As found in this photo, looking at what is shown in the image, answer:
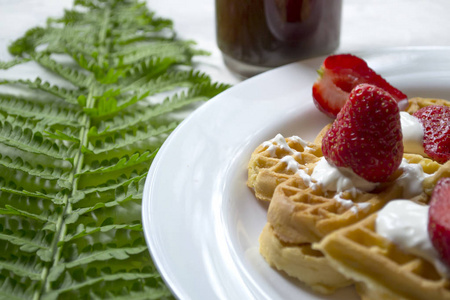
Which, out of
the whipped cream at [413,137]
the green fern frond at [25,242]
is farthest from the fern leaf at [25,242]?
the whipped cream at [413,137]

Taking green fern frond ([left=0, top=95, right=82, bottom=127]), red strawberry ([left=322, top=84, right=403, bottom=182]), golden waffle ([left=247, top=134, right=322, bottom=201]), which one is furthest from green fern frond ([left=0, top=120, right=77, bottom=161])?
red strawberry ([left=322, top=84, right=403, bottom=182])

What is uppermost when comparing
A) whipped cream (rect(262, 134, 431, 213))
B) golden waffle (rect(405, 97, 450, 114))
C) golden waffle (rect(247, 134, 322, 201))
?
whipped cream (rect(262, 134, 431, 213))

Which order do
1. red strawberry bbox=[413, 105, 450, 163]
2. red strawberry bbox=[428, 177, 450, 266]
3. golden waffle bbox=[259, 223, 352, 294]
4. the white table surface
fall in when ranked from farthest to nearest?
the white table surface, red strawberry bbox=[413, 105, 450, 163], golden waffle bbox=[259, 223, 352, 294], red strawberry bbox=[428, 177, 450, 266]

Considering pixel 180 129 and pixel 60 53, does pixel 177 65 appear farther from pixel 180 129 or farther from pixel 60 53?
pixel 180 129

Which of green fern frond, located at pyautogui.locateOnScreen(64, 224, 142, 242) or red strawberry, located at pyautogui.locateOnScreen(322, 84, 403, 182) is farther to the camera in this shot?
green fern frond, located at pyautogui.locateOnScreen(64, 224, 142, 242)

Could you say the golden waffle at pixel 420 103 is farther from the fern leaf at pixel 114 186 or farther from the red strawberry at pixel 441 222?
the fern leaf at pixel 114 186

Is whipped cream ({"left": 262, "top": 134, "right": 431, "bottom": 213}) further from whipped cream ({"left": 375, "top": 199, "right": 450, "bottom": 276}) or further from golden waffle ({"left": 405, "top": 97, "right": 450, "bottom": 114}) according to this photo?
golden waffle ({"left": 405, "top": 97, "right": 450, "bottom": 114})

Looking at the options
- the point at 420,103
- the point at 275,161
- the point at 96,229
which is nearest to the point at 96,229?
the point at 96,229

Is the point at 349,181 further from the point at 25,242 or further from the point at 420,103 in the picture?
the point at 25,242
